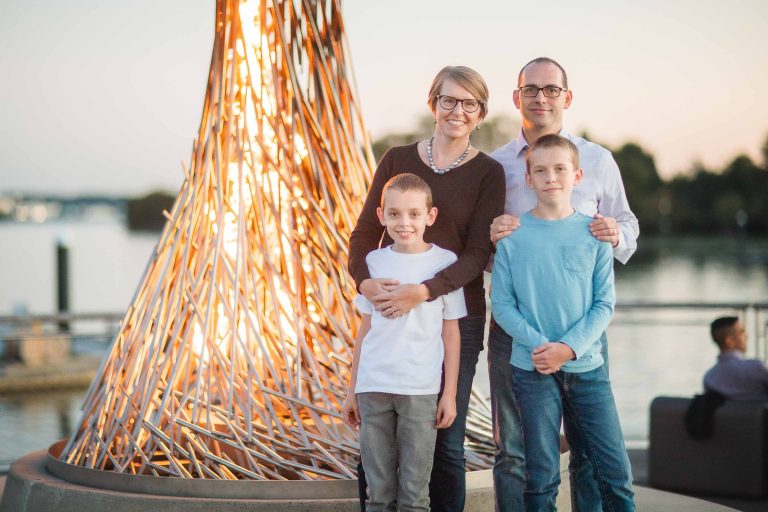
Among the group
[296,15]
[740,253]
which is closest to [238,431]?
[296,15]

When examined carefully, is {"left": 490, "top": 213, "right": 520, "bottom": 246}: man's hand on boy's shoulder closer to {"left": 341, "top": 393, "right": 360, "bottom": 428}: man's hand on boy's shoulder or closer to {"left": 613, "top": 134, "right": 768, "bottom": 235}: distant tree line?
{"left": 341, "top": 393, "right": 360, "bottom": 428}: man's hand on boy's shoulder

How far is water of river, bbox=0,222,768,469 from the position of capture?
825 cm

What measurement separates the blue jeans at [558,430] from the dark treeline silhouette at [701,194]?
58.0 meters

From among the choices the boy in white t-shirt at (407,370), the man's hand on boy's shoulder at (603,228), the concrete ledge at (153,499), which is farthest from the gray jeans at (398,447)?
the man's hand on boy's shoulder at (603,228)

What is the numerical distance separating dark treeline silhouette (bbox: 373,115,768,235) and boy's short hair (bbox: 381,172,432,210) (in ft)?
190

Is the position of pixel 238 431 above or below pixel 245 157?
below

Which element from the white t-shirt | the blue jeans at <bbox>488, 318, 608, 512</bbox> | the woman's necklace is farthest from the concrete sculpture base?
the woman's necklace

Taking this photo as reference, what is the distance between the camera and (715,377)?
16.2 ft

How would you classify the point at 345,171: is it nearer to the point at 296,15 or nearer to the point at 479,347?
the point at 296,15

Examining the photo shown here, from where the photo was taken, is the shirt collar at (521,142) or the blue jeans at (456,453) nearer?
the blue jeans at (456,453)

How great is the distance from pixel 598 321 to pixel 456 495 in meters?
0.64

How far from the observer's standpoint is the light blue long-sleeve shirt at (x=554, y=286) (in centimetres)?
287

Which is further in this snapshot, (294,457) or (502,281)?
(294,457)

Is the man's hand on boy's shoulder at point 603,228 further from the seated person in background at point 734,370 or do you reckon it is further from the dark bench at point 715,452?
the dark bench at point 715,452
